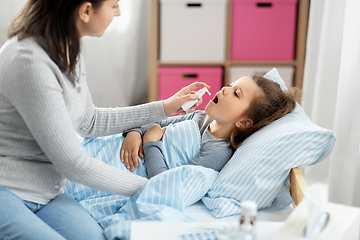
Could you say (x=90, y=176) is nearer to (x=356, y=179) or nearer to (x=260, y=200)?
(x=260, y=200)

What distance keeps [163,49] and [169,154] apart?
119cm

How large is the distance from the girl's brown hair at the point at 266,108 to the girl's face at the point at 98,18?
589 millimetres

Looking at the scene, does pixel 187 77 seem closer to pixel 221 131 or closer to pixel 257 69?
pixel 257 69

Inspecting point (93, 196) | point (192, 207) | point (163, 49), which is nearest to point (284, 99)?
point (192, 207)

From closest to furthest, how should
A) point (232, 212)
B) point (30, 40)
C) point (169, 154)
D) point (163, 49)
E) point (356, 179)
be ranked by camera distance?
point (30, 40), point (232, 212), point (169, 154), point (356, 179), point (163, 49)

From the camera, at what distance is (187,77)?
235cm

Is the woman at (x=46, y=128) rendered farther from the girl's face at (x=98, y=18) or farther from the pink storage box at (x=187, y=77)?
the pink storage box at (x=187, y=77)

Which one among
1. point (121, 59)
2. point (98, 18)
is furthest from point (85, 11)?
point (121, 59)

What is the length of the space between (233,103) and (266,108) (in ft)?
0.39

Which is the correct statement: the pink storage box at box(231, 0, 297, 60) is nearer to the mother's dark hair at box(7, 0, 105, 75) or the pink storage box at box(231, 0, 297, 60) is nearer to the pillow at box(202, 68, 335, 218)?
the pillow at box(202, 68, 335, 218)

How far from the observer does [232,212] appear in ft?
3.59

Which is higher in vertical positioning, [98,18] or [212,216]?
[98,18]

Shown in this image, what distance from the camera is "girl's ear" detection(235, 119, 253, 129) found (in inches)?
53.2

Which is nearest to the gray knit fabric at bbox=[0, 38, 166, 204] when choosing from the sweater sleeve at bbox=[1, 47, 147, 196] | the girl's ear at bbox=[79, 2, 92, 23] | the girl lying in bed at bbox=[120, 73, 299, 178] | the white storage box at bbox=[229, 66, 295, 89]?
the sweater sleeve at bbox=[1, 47, 147, 196]
